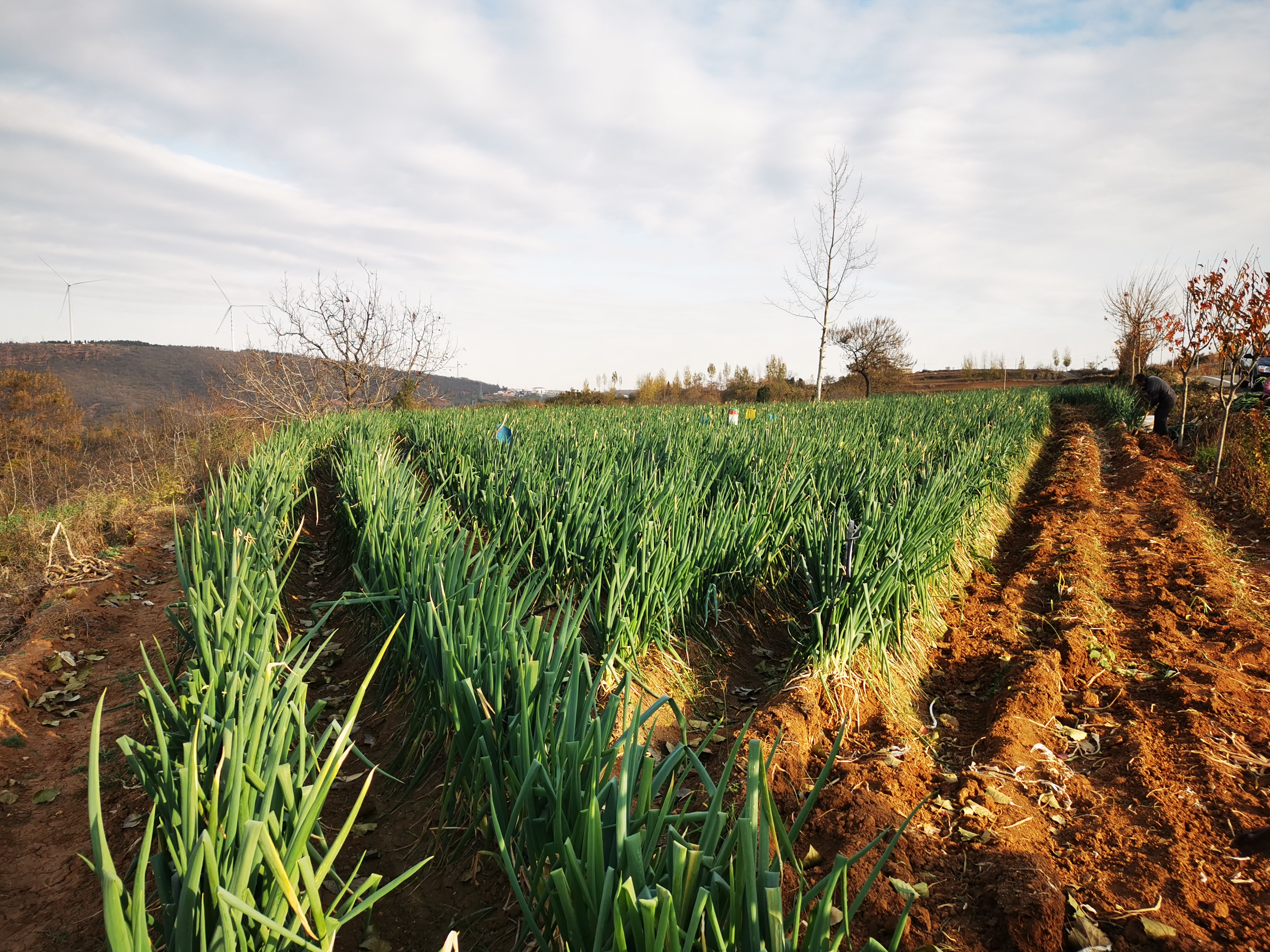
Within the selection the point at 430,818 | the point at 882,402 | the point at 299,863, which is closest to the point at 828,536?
the point at 430,818

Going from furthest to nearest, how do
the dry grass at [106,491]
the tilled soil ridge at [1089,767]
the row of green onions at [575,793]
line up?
the dry grass at [106,491], the tilled soil ridge at [1089,767], the row of green onions at [575,793]

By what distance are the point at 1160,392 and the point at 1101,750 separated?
11808mm

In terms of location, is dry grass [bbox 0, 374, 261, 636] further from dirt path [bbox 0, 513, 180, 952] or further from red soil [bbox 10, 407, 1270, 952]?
red soil [bbox 10, 407, 1270, 952]

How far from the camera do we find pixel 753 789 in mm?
1175

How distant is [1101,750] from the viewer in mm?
2703

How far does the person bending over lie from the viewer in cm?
1177

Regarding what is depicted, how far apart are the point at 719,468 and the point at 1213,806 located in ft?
11.7

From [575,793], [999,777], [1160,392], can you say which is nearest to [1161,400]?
[1160,392]

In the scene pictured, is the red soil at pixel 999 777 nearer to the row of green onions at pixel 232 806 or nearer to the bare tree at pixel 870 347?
the row of green onions at pixel 232 806

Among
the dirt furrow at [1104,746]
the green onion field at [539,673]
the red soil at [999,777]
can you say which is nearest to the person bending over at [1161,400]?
the dirt furrow at [1104,746]

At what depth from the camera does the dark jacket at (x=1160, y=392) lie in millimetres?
11758

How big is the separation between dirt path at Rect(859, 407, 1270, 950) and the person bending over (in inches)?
323

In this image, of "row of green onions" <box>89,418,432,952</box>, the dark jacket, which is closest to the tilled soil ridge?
"row of green onions" <box>89,418,432,952</box>

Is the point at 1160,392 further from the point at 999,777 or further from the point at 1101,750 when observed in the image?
the point at 999,777
